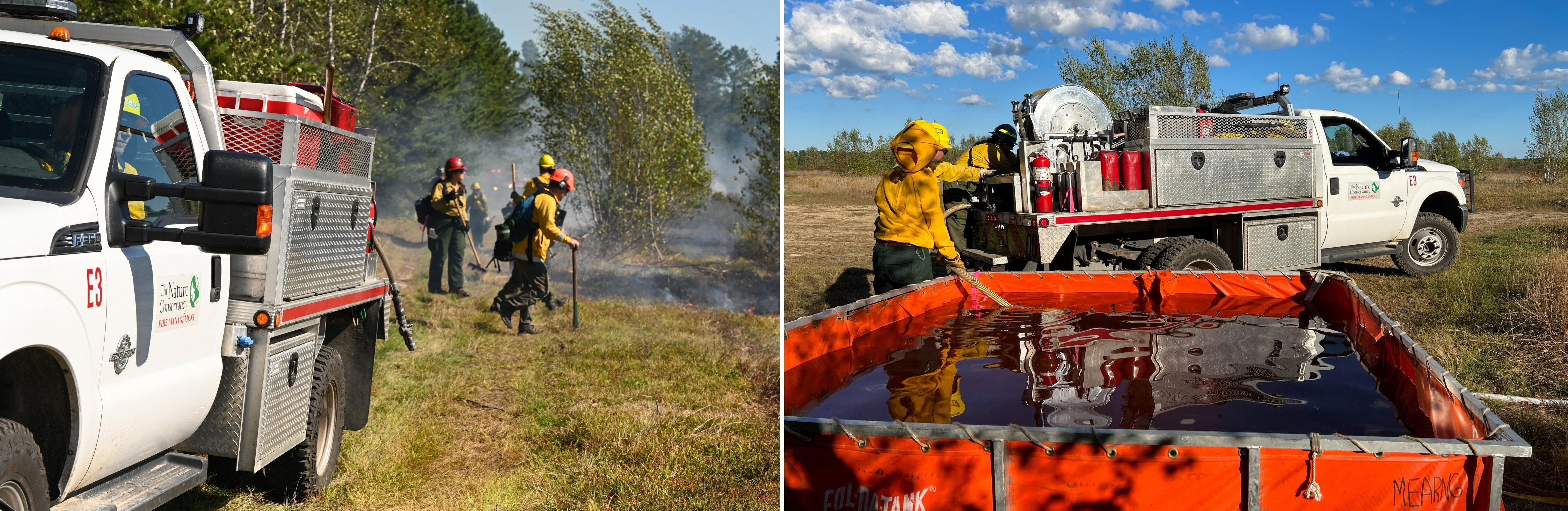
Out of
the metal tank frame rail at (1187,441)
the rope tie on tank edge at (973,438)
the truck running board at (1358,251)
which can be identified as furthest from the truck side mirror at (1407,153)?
the rope tie on tank edge at (973,438)

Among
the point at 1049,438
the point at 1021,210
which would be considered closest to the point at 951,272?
the point at 1021,210

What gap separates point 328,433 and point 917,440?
3.22 meters

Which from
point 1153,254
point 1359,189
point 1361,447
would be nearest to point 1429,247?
point 1359,189

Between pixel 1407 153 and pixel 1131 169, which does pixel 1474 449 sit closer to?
pixel 1131 169

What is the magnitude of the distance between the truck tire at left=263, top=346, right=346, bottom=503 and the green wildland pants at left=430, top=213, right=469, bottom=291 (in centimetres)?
798

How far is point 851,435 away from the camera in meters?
2.93

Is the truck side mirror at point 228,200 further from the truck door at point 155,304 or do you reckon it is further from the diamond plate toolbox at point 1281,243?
the diamond plate toolbox at point 1281,243

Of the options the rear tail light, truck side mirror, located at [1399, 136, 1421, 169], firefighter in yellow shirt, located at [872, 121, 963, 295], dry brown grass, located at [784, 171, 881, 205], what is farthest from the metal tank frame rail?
dry brown grass, located at [784, 171, 881, 205]

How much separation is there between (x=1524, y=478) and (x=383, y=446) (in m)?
5.66

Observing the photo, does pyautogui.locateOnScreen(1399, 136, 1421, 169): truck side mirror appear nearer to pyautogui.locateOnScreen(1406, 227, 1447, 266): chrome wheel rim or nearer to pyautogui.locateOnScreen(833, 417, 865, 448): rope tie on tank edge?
pyautogui.locateOnScreen(1406, 227, 1447, 266): chrome wheel rim

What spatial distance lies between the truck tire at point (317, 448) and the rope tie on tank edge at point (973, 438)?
286cm

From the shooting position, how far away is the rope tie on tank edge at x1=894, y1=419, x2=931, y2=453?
290cm

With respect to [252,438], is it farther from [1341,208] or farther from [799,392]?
[1341,208]

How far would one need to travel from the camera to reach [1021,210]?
8.48 metres
